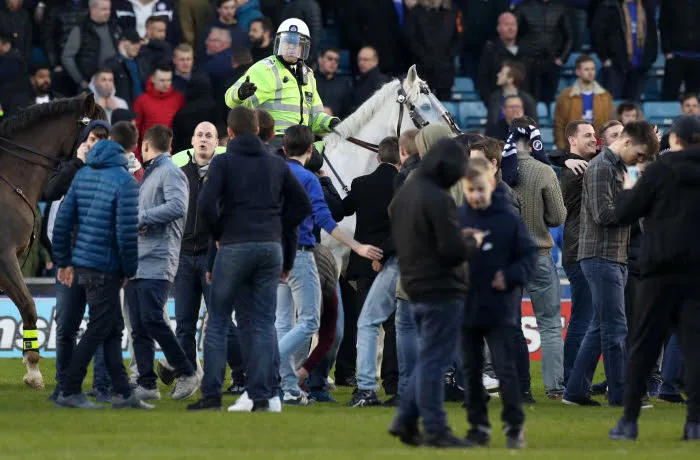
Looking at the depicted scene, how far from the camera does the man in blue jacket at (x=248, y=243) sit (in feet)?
35.6

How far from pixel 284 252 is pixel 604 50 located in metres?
12.3

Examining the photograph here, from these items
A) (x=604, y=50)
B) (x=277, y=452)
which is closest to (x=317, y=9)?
(x=604, y=50)

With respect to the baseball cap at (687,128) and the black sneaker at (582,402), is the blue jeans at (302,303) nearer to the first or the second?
the black sneaker at (582,402)

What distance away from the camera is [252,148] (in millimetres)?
10922

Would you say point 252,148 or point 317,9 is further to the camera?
point 317,9

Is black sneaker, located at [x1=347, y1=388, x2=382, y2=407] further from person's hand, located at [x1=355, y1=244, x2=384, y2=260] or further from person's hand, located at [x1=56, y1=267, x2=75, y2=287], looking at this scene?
person's hand, located at [x1=56, y1=267, x2=75, y2=287]

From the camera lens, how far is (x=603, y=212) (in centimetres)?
1191

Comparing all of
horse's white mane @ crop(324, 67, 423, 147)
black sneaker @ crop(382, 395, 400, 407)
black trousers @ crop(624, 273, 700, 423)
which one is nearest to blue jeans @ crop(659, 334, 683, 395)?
black sneaker @ crop(382, 395, 400, 407)

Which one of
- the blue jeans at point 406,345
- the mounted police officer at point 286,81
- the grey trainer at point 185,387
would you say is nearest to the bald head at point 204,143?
the mounted police officer at point 286,81

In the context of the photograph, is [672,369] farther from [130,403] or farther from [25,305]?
[25,305]

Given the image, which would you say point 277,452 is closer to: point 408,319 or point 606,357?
point 408,319

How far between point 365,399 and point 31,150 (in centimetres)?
420

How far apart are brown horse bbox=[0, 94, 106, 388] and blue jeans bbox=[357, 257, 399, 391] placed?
349 cm

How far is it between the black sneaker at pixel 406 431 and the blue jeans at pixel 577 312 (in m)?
4.07
